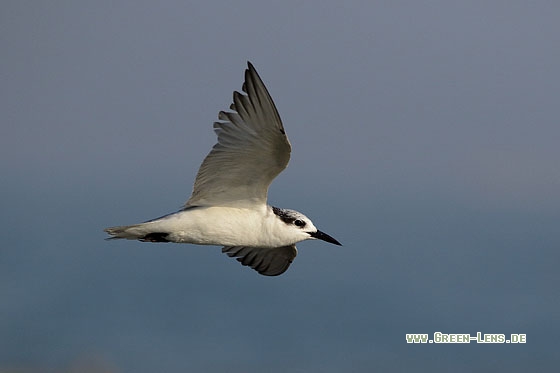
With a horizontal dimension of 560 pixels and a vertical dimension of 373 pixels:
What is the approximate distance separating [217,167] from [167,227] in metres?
1.21

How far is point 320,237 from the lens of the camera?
51.7 feet

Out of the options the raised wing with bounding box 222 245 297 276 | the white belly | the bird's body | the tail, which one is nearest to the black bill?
the bird's body

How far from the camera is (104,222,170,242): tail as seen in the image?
14.4 meters

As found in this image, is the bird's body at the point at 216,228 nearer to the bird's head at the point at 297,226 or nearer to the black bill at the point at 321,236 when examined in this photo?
the bird's head at the point at 297,226

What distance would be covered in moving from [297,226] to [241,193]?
1.21m

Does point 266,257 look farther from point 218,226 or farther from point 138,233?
point 138,233

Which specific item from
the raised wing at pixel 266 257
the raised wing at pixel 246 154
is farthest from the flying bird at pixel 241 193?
the raised wing at pixel 266 257

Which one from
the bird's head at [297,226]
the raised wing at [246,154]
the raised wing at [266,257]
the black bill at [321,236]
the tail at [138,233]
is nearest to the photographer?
the raised wing at [246,154]

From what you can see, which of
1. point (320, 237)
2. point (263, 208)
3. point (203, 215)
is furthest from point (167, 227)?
point (320, 237)

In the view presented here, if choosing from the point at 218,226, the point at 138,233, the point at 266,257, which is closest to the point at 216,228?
the point at 218,226

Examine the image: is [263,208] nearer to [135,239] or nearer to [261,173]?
[261,173]

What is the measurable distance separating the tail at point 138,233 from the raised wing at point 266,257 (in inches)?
116

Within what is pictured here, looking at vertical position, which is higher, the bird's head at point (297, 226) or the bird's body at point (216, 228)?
the bird's head at point (297, 226)

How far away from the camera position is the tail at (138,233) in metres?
14.4
